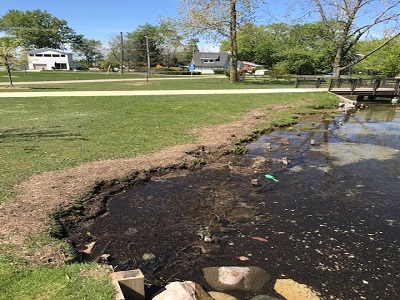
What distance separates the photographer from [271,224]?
509 centimetres

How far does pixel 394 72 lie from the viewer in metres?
37.6

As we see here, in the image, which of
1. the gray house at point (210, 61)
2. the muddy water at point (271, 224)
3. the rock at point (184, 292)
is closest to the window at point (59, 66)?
the gray house at point (210, 61)

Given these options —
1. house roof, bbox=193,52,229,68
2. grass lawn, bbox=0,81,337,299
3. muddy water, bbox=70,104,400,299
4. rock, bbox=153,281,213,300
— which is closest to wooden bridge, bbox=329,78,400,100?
grass lawn, bbox=0,81,337,299

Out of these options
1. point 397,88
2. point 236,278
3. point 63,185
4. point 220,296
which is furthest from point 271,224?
point 397,88

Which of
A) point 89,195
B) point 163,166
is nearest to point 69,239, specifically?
point 89,195

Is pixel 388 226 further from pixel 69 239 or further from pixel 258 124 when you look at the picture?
pixel 258 124

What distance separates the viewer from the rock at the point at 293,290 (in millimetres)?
3510

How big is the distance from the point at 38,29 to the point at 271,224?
10034 cm

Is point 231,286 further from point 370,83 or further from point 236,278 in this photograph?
point 370,83

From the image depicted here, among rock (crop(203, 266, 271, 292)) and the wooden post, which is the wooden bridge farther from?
rock (crop(203, 266, 271, 292))

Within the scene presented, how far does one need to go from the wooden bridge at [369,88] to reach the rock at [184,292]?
75.8ft

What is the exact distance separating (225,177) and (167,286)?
3.82 metres

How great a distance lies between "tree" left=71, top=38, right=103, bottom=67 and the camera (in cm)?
9725

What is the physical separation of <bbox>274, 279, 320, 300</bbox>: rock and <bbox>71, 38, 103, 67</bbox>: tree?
10246 cm
